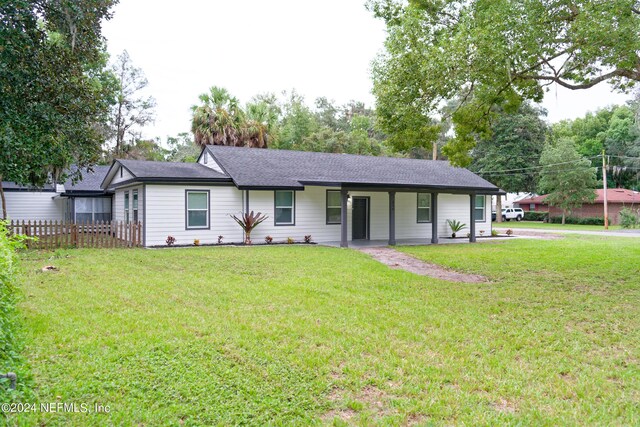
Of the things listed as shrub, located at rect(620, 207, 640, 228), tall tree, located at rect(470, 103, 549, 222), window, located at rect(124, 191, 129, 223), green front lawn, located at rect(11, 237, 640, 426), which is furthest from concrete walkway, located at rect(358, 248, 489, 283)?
tall tree, located at rect(470, 103, 549, 222)

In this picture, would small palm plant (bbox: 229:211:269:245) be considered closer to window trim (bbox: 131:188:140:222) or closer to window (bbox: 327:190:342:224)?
window (bbox: 327:190:342:224)

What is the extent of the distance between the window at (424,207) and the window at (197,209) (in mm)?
9687

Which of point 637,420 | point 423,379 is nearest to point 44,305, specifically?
point 423,379

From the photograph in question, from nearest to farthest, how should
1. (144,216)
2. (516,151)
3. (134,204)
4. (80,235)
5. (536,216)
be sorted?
(80,235), (144,216), (134,204), (516,151), (536,216)

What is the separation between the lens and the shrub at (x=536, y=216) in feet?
139

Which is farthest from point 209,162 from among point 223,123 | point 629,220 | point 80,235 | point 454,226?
point 629,220

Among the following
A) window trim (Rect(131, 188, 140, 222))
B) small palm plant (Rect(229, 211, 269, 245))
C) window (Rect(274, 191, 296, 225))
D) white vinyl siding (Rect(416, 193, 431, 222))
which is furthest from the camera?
white vinyl siding (Rect(416, 193, 431, 222))

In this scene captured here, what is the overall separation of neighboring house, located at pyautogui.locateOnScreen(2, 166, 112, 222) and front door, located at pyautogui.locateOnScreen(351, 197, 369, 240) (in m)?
11.7

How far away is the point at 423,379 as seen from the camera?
157 inches

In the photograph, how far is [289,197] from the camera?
17219 millimetres

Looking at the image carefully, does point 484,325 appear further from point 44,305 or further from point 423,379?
point 44,305

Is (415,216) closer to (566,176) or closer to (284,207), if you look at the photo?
(284,207)

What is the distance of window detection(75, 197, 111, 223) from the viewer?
21.7 m

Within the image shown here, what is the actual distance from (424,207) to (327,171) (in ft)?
16.7
